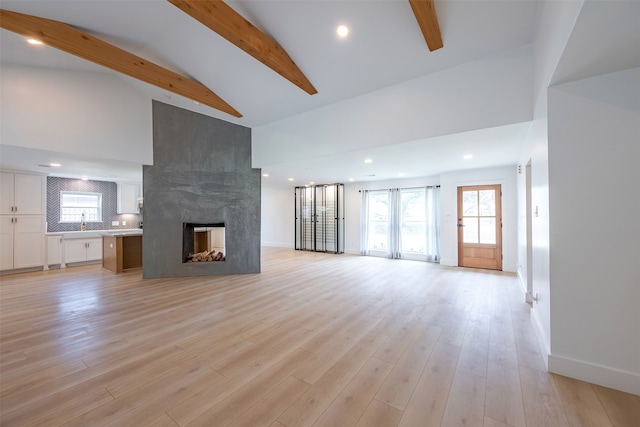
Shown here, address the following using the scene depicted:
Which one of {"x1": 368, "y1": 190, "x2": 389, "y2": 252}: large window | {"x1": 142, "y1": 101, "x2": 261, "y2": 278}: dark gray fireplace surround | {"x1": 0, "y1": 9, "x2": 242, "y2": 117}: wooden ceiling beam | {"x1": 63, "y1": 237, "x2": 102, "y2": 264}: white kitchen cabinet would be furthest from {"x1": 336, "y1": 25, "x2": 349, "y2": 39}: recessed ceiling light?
{"x1": 63, "y1": 237, "x2": 102, "y2": 264}: white kitchen cabinet

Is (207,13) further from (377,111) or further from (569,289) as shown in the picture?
(569,289)

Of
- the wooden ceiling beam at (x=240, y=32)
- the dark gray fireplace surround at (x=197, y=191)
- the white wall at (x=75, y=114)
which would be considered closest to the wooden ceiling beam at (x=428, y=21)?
the wooden ceiling beam at (x=240, y=32)

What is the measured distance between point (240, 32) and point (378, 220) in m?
6.48

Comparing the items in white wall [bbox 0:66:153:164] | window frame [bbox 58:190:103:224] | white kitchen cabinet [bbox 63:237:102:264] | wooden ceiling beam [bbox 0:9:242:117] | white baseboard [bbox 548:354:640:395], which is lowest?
white baseboard [bbox 548:354:640:395]

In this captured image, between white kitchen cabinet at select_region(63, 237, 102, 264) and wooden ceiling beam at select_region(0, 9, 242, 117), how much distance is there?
198 inches

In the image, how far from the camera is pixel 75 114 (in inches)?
149

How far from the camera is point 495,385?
176 cm

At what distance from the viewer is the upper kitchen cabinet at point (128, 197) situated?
702 cm

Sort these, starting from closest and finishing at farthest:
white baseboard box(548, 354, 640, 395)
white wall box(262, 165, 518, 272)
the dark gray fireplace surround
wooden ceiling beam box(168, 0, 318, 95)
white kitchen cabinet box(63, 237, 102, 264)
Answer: white baseboard box(548, 354, 640, 395) < wooden ceiling beam box(168, 0, 318, 95) < the dark gray fireplace surround < white wall box(262, 165, 518, 272) < white kitchen cabinet box(63, 237, 102, 264)

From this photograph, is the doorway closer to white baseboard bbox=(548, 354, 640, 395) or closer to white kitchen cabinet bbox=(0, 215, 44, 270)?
white baseboard bbox=(548, 354, 640, 395)

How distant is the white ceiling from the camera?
251 cm

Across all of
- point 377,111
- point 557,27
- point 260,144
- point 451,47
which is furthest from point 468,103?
point 260,144

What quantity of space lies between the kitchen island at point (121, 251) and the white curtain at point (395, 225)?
6678mm

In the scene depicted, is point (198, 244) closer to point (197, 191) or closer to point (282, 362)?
point (197, 191)
